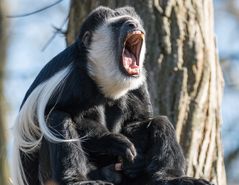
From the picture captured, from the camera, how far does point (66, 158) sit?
3.58 metres

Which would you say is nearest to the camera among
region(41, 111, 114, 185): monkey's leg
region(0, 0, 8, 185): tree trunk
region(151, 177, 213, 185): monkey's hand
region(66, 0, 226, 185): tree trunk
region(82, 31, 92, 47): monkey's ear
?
region(151, 177, 213, 185): monkey's hand

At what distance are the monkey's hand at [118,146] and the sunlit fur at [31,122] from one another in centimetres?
31

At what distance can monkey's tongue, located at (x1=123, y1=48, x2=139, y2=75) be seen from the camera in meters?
3.82

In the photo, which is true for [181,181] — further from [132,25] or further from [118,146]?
[132,25]

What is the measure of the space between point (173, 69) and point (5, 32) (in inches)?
178

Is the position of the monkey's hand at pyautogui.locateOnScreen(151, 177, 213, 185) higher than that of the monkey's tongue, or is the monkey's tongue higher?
the monkey's tongue

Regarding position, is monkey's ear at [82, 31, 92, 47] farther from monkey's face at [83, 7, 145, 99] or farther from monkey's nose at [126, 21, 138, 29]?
monkey's nose at [126, 21, 138, 29]

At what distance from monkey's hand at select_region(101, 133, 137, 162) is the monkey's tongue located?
0.33m

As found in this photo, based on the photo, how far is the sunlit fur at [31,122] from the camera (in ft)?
12.5

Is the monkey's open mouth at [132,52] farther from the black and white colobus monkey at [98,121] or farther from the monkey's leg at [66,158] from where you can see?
the monkey's leg at [66,158]

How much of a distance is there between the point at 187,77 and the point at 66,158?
1132 millimetres

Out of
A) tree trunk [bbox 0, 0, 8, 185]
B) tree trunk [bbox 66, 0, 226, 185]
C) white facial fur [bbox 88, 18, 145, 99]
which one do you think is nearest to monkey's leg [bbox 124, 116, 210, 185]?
white facial fur [bbox 88, 18, 145, 99]

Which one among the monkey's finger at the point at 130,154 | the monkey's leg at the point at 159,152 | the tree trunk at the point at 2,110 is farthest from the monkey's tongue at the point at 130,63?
the tree trunk at the point at 2,110

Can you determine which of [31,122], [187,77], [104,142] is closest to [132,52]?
[104,142]
